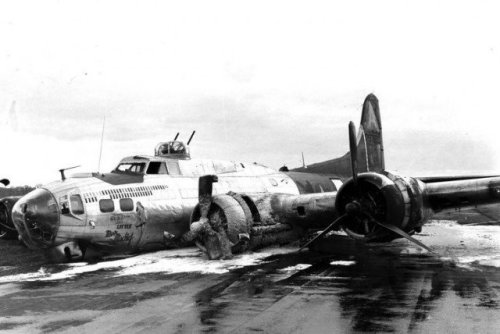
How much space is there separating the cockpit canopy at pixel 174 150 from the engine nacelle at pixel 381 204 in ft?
21.2

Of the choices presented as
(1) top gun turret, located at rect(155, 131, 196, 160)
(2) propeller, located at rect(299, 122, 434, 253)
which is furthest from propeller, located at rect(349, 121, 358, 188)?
(1) top gun turret, located at rect(155, 131, 196, 160)

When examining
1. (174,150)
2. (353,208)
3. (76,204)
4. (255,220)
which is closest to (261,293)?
(353,208)

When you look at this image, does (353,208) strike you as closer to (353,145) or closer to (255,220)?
(353,145)

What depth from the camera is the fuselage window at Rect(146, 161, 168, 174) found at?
50.7 feet

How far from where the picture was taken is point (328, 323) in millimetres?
7113

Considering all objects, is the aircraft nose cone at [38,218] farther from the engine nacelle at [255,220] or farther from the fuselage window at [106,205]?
the engine nacelle at [255,220]

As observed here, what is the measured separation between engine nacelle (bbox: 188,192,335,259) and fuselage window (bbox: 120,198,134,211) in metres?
1.71

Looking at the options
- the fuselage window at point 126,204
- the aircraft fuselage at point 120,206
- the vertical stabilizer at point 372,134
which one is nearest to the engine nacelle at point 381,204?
the aircraft fuselage at point 120,206

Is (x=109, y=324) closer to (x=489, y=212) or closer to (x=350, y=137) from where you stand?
(x=350, y=137)

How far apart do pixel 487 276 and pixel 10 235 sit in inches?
581

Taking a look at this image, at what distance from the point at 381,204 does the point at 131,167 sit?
769 centimetres

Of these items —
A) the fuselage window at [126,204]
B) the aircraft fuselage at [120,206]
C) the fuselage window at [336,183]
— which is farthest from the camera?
the fuselage window at [336,183]

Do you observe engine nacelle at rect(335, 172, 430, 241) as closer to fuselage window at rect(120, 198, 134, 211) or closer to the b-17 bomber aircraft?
the b-17 bomber aircraft

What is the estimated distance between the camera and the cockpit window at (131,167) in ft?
50.6
